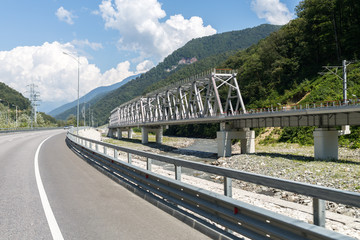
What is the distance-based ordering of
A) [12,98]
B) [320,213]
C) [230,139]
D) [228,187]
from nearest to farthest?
1. [320,213]
2. [228,187]
3. [230,139]
4. [12,98]

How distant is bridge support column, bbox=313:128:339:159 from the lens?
30.9 meters

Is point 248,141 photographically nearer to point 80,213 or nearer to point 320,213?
point 80,213

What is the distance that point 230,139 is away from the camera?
4472 cm

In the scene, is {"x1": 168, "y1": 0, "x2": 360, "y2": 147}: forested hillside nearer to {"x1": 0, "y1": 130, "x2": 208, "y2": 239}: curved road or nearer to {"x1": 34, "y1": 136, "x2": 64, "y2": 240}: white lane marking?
{"x1": 0, "y1": 130, "x2": 208, "y2": 239}: curved road

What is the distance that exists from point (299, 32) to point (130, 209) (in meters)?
82.6

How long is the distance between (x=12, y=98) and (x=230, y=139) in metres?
175

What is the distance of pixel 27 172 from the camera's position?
45.6 feet

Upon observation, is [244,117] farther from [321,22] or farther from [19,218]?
[321,22]

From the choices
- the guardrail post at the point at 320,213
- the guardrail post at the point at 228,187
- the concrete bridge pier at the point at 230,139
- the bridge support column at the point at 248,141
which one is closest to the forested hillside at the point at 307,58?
the bridge support column at the point at 248,141

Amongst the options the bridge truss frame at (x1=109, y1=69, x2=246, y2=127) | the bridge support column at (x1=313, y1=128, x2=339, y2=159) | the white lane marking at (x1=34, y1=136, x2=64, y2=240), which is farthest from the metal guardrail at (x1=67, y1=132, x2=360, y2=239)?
the bridge truss frame at (x1=109, y1=69, x2=246, y2=127)

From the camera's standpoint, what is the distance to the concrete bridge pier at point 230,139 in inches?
1725

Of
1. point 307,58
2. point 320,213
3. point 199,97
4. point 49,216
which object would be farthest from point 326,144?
point 307,58

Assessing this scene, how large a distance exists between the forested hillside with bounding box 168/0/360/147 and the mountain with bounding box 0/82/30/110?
14505 centimetres

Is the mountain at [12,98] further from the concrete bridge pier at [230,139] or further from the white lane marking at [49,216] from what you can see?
the white lane marking at [49,216]
